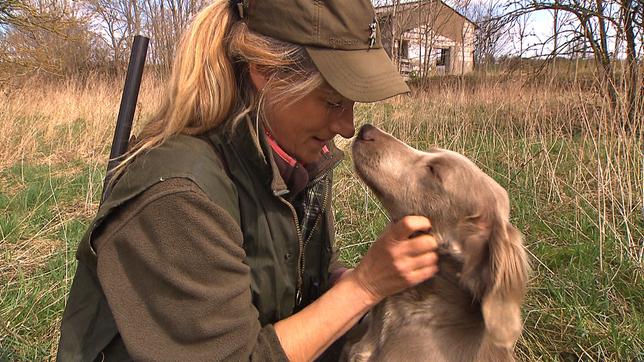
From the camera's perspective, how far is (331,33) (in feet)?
5.09

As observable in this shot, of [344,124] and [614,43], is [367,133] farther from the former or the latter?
[614,43]

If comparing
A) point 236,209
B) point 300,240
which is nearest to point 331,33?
point 236,209

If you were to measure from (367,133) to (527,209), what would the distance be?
2.19 meters

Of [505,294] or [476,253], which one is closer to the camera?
[505,294]

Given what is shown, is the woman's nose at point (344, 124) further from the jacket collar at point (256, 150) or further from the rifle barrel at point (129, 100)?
the rifle barrel at point (129, 100)

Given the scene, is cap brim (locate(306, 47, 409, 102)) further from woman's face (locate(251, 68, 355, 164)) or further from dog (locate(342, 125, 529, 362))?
dog (locate(342, 125, 529, 362))

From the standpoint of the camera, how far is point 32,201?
4691 mm

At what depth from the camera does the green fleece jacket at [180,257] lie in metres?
1.35

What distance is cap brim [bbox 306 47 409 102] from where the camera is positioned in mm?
1549

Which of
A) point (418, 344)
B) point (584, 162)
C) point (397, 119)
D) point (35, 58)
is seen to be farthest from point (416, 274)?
point (35, 58)

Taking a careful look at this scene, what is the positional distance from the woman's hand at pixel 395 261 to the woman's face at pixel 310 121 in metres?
0.39

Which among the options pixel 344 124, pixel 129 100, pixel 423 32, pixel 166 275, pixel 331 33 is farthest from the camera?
pixel 423 32

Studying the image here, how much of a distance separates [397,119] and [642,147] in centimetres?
322

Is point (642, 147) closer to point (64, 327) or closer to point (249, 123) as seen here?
point (249, 123)
